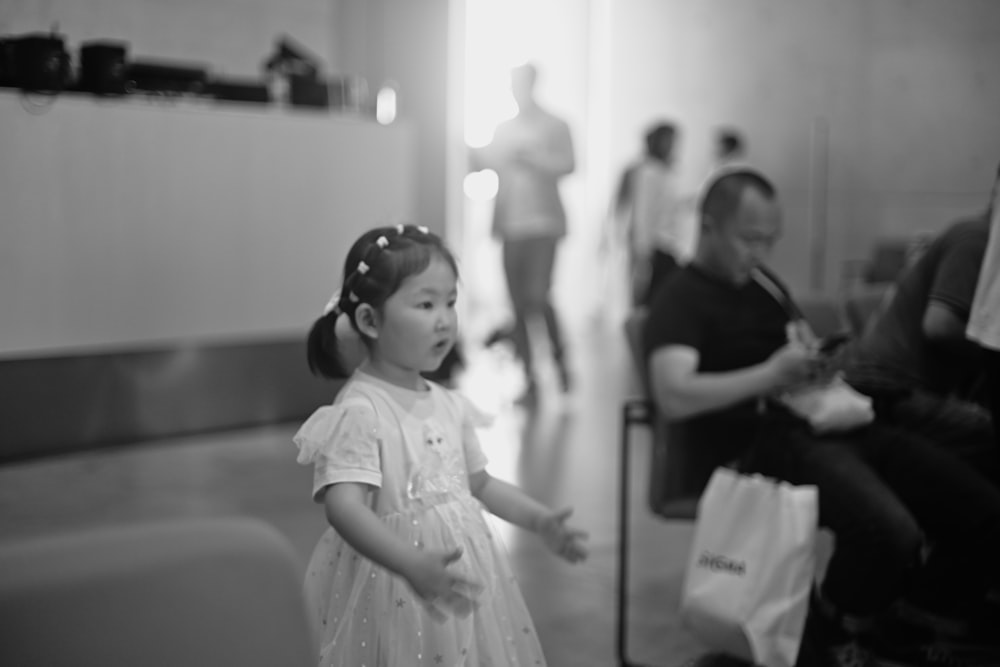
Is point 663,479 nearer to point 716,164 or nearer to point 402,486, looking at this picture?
point 402,486

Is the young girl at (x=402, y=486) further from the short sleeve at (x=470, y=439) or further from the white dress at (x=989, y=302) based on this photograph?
the white dress at (x=989, y=302)

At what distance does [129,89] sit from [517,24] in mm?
6504

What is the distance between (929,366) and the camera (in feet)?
9.30

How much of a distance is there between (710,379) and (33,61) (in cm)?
333

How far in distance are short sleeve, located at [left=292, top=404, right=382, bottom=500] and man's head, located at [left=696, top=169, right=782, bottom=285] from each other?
45.4 inches

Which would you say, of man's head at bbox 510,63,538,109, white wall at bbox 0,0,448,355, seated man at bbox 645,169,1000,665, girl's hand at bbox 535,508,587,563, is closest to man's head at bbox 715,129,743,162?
man's head at bbox 510,63,538,109

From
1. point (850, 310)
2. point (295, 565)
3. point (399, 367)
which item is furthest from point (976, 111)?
point (295, 565)

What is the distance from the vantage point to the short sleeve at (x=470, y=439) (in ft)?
6.55

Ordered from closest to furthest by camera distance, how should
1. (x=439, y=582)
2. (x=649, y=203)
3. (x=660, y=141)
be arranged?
1. (x=439, y=582)
2. (x=660, y=141)
3. (x=649, y=203)

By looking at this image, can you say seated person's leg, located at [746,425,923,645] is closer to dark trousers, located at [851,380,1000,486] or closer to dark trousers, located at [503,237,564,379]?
dark trousers, located at [851,380,1000,486]

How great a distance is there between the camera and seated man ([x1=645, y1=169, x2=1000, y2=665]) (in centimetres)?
248

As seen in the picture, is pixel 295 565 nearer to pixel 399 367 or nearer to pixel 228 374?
pixel 399 367

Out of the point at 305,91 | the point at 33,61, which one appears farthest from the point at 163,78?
the point at 305,91

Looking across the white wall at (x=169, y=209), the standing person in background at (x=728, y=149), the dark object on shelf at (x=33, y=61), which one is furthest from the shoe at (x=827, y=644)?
the standing person in background at (x=728, y=149)
